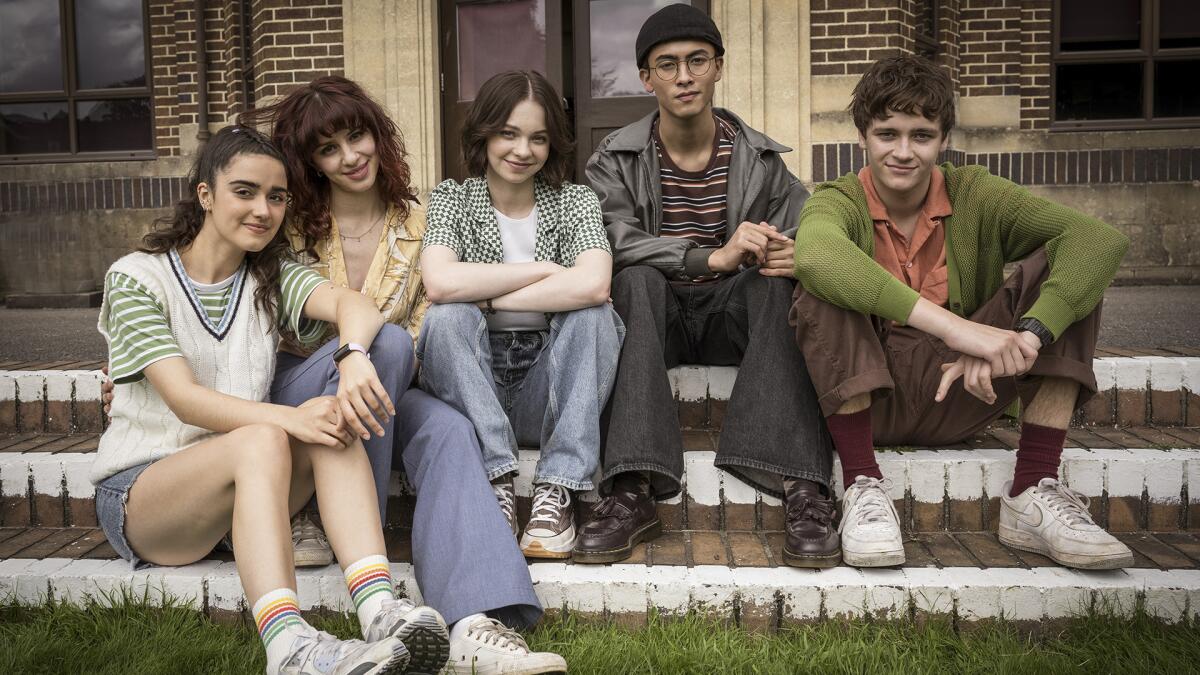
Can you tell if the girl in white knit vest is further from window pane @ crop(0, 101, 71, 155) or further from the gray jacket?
window pane @ crop(0, 101, 71, 155)

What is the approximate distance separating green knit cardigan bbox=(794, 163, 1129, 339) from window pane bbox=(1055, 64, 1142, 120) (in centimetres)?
526

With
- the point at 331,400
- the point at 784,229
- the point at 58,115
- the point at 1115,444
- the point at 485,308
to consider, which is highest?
the point at 58,115

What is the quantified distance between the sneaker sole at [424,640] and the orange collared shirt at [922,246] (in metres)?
1.57

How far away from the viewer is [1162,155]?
22.0 ft

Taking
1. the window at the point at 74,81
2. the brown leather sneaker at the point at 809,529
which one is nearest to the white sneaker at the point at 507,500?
the brown leather sneaker at the point at 809,529

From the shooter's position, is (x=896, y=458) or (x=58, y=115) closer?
(x=896, y=458)

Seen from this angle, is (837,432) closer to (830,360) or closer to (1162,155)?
(830,360)

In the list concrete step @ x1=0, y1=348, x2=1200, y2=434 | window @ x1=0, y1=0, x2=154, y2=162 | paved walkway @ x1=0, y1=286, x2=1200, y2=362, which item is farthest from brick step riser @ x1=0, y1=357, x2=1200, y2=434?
window @ x1=0, y1=0, x2=154, y2=162

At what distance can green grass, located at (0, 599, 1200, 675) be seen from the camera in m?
1.86

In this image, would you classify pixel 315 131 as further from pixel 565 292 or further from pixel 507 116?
pixel 565 292

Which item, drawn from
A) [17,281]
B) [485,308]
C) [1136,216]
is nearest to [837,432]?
[485,308]

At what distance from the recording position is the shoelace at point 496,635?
1837 millimetres

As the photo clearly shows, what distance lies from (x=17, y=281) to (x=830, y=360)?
758cm

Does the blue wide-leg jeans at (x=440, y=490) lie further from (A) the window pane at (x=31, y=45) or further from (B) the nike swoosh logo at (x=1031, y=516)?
(A) the window pane at (x=31, y=45)
